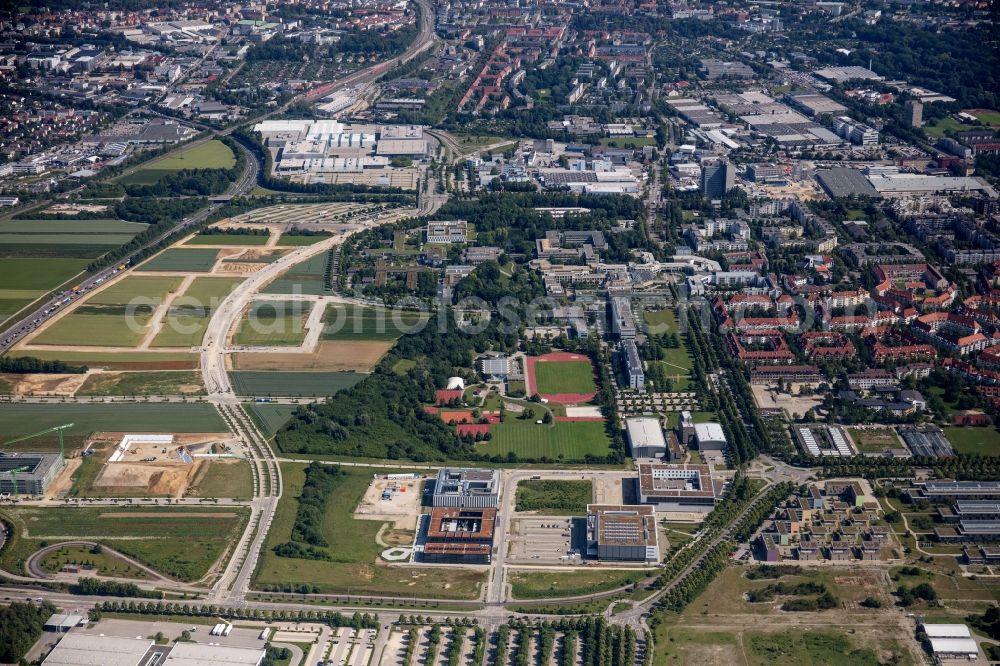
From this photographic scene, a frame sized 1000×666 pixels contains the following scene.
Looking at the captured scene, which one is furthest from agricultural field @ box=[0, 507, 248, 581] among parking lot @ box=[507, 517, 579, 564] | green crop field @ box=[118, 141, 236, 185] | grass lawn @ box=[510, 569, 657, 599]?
green crop field @ box=[118, 141, 236, 185]

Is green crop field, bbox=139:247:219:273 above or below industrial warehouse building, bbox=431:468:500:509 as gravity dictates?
below

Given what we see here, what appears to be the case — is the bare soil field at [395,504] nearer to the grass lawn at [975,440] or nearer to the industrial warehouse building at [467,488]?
the industrial warehouse building at [467,488]

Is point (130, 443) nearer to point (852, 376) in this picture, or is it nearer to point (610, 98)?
point (852, 376)

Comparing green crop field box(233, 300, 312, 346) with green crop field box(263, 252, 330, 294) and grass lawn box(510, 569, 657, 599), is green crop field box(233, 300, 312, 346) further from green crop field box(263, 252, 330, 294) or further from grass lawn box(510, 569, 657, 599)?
grass lawn box(510, 569, 657, 599)

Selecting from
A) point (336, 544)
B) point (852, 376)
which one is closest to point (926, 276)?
point (852, 376)

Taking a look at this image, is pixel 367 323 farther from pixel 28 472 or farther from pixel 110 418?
pixel 28 472

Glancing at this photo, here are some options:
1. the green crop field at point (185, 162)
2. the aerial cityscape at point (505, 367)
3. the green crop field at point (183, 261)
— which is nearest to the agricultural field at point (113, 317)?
the aerial cityscape at point (505, 367)
